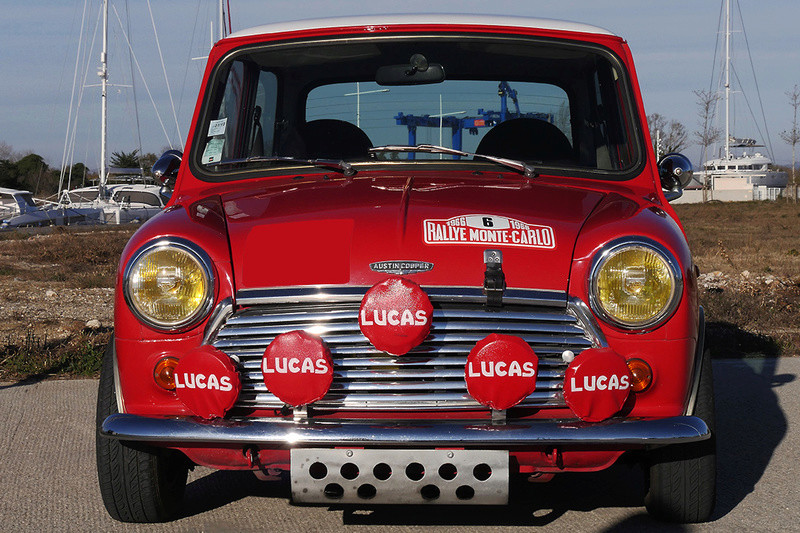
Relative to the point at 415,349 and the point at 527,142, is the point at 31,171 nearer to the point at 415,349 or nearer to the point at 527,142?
the point at 527,142

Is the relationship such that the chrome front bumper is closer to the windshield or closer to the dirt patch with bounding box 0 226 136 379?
the windshield

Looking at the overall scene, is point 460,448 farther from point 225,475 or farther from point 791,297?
point 791,297

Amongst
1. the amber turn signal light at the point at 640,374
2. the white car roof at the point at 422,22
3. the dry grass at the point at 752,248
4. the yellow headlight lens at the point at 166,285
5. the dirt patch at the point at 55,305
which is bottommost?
the dry grass at the point at 752,248

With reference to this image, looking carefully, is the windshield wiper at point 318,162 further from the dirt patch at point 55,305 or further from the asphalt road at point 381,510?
the dirt patch at point 55,305

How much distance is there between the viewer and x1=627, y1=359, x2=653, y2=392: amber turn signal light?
309 cm

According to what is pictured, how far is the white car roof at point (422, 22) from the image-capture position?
4430 millimetres

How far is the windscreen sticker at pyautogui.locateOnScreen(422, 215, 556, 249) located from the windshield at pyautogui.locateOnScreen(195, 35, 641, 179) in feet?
3.61

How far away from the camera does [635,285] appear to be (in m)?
3.08

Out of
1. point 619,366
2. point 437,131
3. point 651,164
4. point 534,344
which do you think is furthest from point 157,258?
point 651,164

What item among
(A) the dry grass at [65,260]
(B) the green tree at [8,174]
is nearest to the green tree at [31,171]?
(B) the green tree at [8,174]

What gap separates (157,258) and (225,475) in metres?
1.49

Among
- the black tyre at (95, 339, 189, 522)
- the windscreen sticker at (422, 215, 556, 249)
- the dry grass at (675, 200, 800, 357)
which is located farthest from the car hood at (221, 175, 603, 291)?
the dry grass at (675, 200, 800, 357)

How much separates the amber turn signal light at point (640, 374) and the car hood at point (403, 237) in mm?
336

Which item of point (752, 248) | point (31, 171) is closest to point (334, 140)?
point (752, 248)
